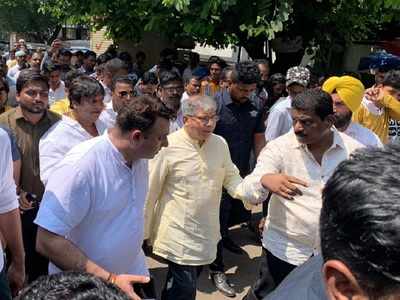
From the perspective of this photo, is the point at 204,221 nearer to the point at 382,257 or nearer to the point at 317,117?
the point at 317,117

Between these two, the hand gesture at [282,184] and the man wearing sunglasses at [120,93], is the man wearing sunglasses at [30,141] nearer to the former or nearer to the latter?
the man wearing sunglasses at [120,93]

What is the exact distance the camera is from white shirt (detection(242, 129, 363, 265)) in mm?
2881

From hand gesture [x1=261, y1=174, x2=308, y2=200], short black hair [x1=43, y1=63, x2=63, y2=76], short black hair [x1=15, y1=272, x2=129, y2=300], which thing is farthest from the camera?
short black hair [x1=43, y1=63, x2=63, y2=76]

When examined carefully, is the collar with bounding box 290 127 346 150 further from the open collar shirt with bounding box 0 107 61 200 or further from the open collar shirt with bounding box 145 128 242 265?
the open collar shirt with bounding box 0 107 61 200

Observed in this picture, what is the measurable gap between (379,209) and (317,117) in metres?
2.00

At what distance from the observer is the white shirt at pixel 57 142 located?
3.35 metres

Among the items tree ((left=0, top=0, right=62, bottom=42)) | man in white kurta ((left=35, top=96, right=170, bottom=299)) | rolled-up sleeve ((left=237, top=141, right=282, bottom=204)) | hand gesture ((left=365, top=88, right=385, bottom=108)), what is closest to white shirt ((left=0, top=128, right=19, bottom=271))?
man in white kurta ((left=35, top=96, right=170, bottom=299))

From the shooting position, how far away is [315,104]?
2.86m

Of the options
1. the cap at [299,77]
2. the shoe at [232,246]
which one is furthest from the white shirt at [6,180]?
the cap at [299,77]

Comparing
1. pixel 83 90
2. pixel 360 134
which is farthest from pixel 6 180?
pixel 360 134

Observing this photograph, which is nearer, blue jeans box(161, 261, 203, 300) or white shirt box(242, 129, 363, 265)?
white shirt box(242, 129, 363, 265)

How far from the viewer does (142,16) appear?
9.08 metres

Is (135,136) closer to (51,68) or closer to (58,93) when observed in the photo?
(58,93)

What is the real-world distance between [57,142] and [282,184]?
1.48 m
